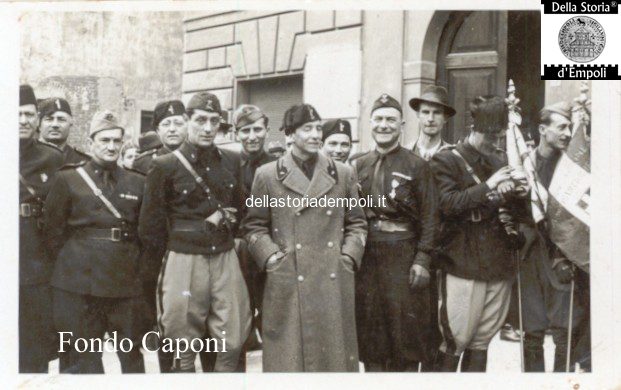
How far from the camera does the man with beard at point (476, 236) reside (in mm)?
3889

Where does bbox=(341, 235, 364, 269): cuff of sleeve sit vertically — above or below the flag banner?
below

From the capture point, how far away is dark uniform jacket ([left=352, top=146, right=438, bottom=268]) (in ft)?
12.7

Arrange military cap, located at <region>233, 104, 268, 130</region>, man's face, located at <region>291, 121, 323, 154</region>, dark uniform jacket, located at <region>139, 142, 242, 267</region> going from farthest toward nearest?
military cap, located at <region>233, 104, 268, 130</region> → man's face, located at <region>291, 121, 323, 154</region> → dark uniform jacket, located at <region>139, 142, 242, 267</region>

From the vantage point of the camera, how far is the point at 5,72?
13.0 feet

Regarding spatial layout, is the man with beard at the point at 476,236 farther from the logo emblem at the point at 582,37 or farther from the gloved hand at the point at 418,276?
the logo emblem at the point at 582,37

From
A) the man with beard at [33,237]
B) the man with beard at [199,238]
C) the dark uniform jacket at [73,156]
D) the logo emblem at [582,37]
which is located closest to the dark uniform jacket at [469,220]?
Answer: the logo emblem at [582,37]

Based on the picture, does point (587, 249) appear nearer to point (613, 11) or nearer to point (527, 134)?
point (527, 134)

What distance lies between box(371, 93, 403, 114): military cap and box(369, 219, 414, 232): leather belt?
2.12 feet

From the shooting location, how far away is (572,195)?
4.01 meters

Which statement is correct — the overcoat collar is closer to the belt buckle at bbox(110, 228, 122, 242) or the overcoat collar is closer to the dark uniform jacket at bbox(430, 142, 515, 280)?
the dark uniform jacket at bbox(430, 142, 515, 280)

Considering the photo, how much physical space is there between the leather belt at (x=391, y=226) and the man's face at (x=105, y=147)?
153cm

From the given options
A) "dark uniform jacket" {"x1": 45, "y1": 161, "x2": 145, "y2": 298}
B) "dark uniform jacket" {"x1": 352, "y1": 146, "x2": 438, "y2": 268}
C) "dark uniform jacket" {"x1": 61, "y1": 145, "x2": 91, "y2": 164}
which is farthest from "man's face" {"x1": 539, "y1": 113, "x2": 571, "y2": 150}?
"dark uniform jacket" {"x1": 61, "y1": 145, "x2": 91, "y2": 164}

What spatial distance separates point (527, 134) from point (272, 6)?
167 cm

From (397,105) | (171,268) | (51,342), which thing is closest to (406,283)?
(397,105)
